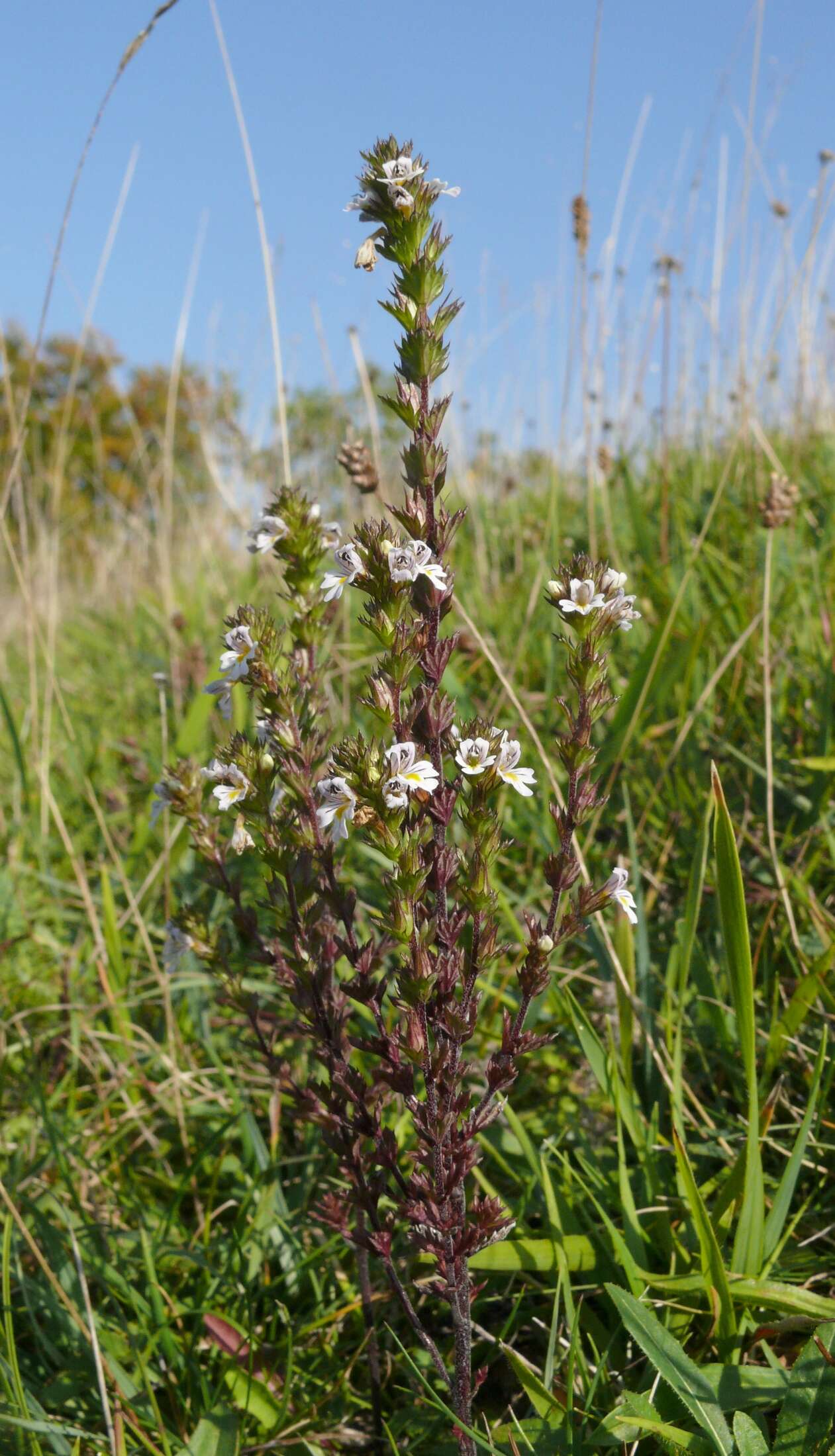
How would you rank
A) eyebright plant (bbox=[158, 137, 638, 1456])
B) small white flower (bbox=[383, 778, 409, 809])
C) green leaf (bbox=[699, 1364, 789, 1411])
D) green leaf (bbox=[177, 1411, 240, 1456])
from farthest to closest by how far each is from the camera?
green leaf (bbox=[177, 1411, 240, 1456]) → green leaf (bbox=[699, 1364, 789, 1411]) → eyebright plant (bbox=[158, 137, 638, 1456]) → small white flower (bbox=[383, 778, 409, 809])

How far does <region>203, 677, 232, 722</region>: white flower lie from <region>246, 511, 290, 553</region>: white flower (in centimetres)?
24

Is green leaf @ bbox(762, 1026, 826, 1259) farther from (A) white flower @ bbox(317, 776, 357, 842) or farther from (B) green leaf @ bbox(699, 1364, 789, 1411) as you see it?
(A) white flower @ bbox(317, 776, 357, 842)

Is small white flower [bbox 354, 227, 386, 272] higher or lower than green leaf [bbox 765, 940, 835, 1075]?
higher

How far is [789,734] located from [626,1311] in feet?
6.53

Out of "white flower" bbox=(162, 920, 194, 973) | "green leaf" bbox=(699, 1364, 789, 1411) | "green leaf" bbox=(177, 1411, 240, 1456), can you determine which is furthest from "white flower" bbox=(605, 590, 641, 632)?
"green leaf" bbox=(177, 1411, 240, 1456)

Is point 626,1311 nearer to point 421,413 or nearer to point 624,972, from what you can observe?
point 624,972

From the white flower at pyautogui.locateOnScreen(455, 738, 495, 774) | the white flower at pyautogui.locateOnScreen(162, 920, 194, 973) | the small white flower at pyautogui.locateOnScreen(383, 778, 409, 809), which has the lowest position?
the white flower at pyautogui.locateOnScreen(162, 920, 194, 973)

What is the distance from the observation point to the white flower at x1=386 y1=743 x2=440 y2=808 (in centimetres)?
129

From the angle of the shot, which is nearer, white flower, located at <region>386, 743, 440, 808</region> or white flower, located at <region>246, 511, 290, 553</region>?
white flower, located at <region>386, 743, 440, 808</region>

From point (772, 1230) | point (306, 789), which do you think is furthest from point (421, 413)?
point (772, 1230)

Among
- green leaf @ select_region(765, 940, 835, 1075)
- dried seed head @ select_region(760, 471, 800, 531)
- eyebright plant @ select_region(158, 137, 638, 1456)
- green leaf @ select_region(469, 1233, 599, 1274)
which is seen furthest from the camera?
dried seed head @ select_region(760, 471, 800, 531)

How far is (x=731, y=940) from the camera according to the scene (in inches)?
67.9

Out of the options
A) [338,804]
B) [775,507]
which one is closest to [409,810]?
[338,804]

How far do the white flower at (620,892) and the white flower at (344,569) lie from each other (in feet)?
1.95
